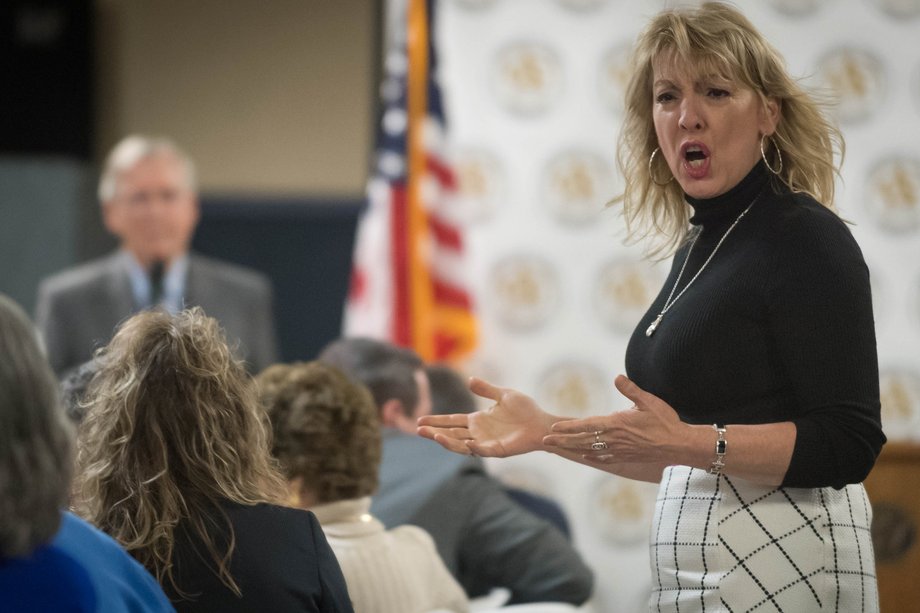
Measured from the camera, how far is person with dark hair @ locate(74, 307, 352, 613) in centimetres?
185

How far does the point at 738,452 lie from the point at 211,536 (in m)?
0.76

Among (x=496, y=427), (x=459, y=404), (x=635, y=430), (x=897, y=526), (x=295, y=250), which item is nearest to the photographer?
(x=635, y=430)

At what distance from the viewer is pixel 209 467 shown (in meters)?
1.88

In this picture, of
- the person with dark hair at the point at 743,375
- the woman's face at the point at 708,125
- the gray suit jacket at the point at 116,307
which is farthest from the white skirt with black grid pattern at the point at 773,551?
the gray suit jacket at the point at 116,307

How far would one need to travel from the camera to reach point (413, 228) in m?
4.90

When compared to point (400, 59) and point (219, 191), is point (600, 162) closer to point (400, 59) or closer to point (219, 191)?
point (400, 59)

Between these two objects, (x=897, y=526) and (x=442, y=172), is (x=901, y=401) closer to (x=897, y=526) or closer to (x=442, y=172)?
(x=897, y=526)

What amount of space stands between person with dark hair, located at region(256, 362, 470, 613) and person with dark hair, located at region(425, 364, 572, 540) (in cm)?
97

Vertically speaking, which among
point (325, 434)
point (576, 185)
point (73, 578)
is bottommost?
point (325, 434)

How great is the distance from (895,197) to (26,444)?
3.75m

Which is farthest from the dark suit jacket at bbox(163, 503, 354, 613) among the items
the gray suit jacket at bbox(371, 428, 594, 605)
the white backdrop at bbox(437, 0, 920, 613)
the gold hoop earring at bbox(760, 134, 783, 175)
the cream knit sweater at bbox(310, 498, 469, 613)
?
the white backdrop at bbox(437, 0, 920, 613)

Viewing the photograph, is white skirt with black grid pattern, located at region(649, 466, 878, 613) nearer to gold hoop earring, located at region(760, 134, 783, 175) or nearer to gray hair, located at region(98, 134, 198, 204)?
gold hoop earring, located at region(760, 134, 783, 175)

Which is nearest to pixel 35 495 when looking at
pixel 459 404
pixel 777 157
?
pixel 777 157

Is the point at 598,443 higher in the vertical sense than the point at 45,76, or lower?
lower
